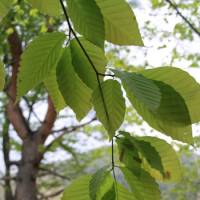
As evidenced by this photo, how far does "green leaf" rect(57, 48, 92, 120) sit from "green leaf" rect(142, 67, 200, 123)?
0.15 feet

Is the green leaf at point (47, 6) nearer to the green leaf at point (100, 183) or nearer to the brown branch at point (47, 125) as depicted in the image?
the green leaf at point (100, 183)

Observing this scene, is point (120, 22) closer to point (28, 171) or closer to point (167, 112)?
point (167, 112)

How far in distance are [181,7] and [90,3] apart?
3.26 meters

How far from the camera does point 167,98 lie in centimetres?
25

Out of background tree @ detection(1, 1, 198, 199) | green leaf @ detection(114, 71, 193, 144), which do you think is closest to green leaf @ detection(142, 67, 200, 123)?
green leaf @ detection(114, 71, 193, 144)

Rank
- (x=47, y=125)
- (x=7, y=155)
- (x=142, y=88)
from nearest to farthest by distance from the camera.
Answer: (x=142, y=88) < (x=47, y=125) < (x=7, y=155)

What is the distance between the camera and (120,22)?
0.27m

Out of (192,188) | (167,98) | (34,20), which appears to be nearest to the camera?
(167,98)

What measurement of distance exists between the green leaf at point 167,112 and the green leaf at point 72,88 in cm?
4

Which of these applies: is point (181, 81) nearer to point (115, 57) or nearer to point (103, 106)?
point (103, 106)

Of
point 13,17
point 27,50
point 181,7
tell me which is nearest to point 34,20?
point 13,17

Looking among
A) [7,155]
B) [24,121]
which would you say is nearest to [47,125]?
[24,121]

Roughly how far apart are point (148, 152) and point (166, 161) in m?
0.03

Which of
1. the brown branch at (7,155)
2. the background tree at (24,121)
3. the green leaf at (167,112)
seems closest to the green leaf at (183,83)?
the green leaf at (167,112)
